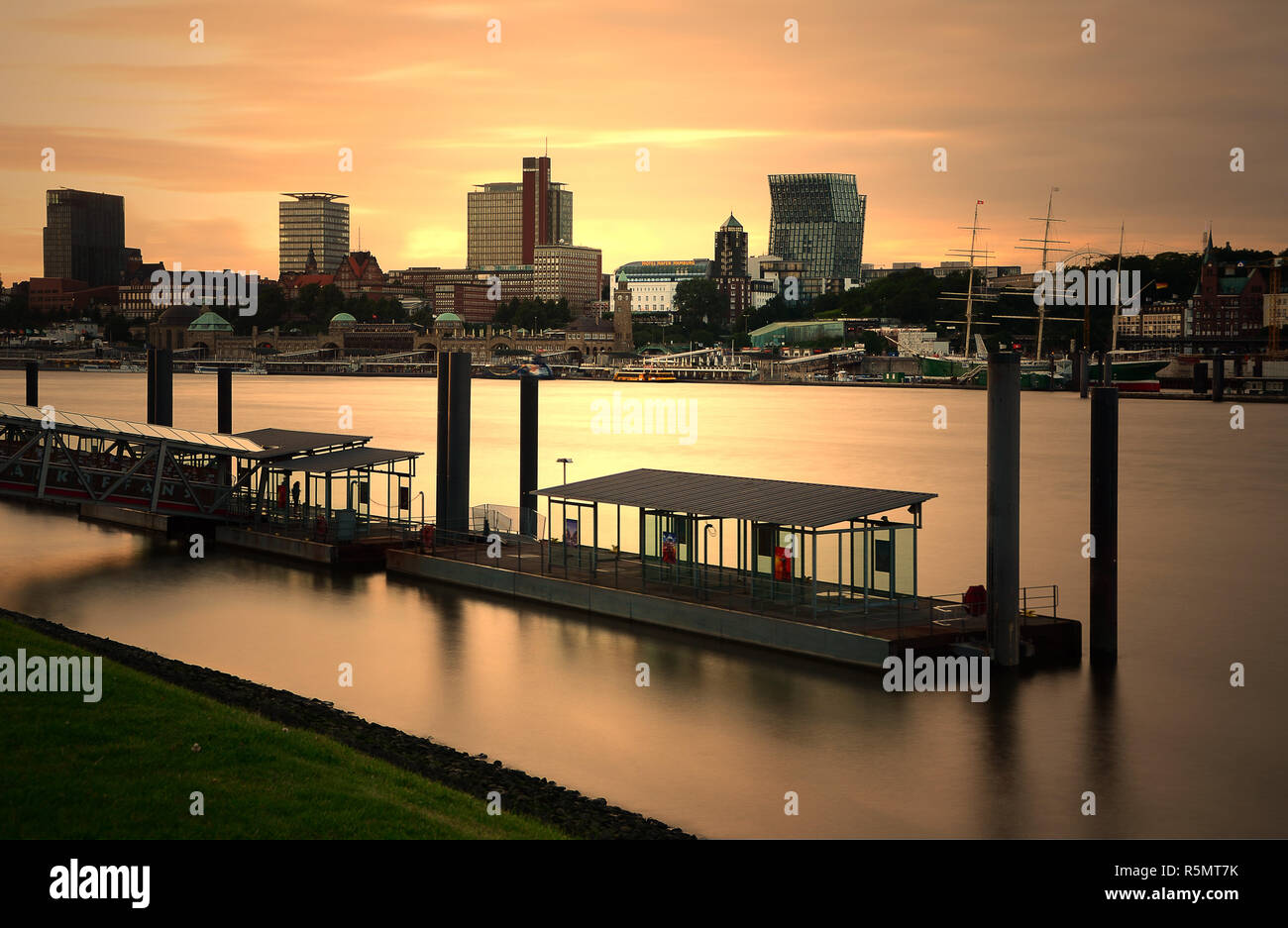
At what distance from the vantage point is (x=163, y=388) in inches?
2163

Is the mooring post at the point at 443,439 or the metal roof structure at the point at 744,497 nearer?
the metal roof structure at the point at 744,497

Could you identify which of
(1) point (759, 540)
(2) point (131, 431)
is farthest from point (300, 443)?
(1) point (759, 540)

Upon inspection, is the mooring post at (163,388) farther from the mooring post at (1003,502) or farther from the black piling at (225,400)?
the mooring post at (1003,502)

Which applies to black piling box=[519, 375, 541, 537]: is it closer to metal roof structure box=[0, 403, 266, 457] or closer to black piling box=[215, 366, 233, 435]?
metal roof structure box=[0, 403, 266, 457]

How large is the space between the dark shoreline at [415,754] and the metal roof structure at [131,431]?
1198 centimetres

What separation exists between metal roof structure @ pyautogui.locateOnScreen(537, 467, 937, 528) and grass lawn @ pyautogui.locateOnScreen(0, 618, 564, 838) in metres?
10.6

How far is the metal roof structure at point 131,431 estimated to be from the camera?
34.9 metres

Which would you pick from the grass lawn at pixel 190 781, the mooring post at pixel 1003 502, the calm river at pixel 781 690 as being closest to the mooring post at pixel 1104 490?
the mooring post at pixel 1003 502

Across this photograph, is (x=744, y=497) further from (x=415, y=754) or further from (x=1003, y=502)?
(x=415, y=754)

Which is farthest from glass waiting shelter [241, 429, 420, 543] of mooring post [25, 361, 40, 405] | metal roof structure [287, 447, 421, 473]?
mooring post [25, 361, 40, 405]

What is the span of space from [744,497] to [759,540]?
39.6 inches

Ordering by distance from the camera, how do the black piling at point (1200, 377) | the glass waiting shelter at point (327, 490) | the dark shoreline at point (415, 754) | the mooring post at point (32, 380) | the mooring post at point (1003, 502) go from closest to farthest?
the dark shoreline at point (415, 754)
the mooring post at point (1003, 502)
the glass waiting shelter at point (327, 490)
the mooring post at point (32, 380)
the black piling at point (1200, 377)
